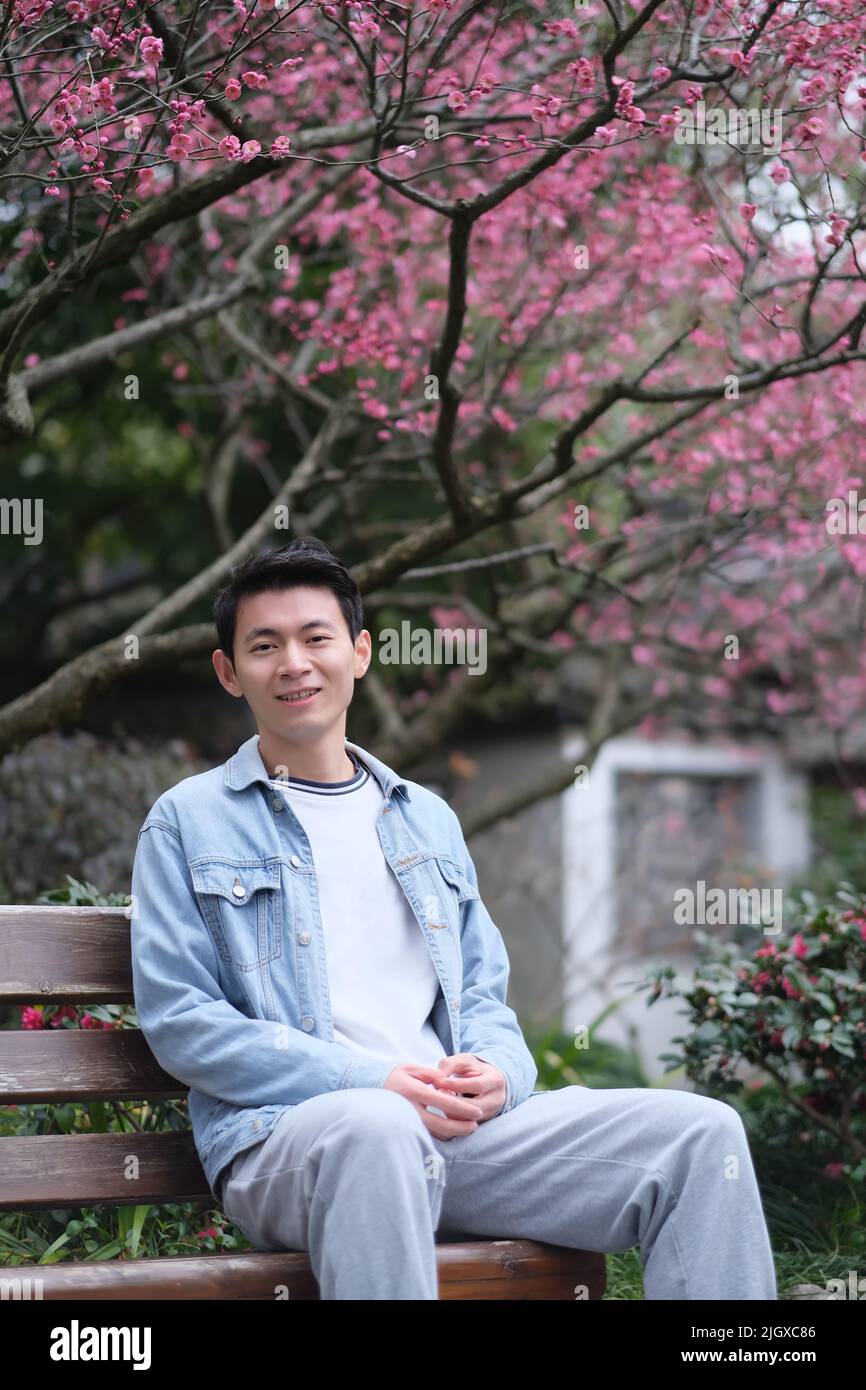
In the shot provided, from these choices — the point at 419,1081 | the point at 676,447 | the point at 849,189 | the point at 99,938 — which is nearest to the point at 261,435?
the point at 676,447

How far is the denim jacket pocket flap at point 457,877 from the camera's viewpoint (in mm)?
2764

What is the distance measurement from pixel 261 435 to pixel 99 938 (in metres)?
5.32

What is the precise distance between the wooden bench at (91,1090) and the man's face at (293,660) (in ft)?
1.72

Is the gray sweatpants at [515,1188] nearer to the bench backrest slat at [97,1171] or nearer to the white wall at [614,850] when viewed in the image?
the bench backrest slat at [97,1171]

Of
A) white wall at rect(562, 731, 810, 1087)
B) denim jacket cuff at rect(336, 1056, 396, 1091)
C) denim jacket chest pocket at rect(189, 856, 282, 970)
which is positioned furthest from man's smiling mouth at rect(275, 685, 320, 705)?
white wall at rect(562, 731, 810, 1087)

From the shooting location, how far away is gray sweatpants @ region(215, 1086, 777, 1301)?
6.89 feet

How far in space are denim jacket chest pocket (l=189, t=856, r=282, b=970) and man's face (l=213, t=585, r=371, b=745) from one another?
0.95ft

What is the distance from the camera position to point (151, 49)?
2.96 metres

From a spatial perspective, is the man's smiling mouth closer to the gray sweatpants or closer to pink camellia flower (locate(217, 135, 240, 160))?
the gray sweatpants

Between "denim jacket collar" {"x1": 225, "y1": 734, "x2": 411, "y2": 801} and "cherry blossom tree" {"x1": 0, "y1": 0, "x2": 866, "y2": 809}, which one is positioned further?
"cherry blossom tree" {"x1": 0, "y1": 0, "x2": 866, "y2": 809}

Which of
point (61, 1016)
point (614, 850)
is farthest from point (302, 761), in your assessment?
point (614, 850)

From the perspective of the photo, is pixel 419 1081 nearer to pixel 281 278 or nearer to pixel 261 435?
pixel 281 278

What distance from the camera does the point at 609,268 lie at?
18.3 feet
